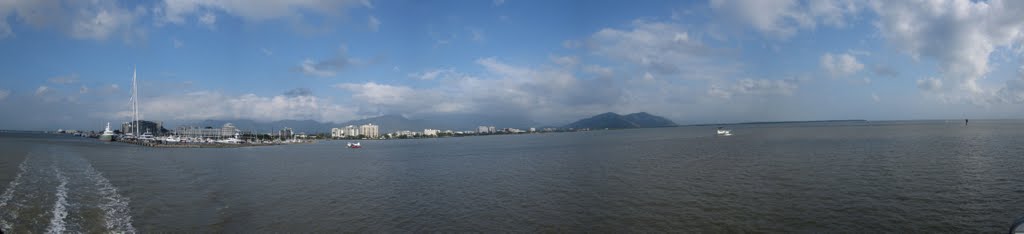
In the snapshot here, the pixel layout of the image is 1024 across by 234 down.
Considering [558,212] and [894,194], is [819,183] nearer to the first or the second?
[894,194]

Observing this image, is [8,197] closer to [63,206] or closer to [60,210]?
[63,206]

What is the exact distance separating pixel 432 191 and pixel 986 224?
21372 millimetres

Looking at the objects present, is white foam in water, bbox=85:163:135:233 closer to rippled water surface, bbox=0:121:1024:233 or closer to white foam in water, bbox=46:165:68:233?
rippled water surface, bbox=0:121:1024:233

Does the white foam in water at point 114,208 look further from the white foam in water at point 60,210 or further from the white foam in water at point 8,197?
the white foam in water at point 8,197

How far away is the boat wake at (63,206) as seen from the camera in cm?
1523

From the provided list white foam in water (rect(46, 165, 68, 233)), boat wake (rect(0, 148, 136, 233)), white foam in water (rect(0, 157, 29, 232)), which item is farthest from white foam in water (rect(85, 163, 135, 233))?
white foam in water (rect(0, 157, 29, 232))

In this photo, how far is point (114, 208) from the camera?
61.4 ft

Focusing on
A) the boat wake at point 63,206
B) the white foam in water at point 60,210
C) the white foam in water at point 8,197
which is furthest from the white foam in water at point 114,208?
the white foam in water at point 8,197

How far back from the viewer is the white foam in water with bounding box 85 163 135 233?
15.3 metres

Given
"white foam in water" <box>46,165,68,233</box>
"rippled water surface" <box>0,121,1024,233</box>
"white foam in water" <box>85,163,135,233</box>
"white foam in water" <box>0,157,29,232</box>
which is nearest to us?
"white foam in water" <box>46,165,68,233</box>

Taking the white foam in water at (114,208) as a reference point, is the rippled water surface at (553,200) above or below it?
below

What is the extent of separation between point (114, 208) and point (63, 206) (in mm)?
2054

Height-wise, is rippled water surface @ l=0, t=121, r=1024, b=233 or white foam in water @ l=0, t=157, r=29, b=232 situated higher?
white foam in water @ l=0, t=157, r=29, b=232

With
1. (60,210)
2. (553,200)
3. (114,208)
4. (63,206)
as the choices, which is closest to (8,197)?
(63,206)
